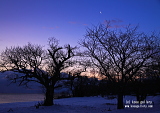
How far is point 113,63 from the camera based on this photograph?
15742 millimetres

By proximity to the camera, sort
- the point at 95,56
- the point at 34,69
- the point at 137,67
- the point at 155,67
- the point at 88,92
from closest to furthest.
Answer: the point at 155,67 → the point at 137,67 → the point at 95,56 → the point at 34,69 → the point at 88,92

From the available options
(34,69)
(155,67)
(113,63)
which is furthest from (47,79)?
(155,67)

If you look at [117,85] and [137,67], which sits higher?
[137,67]

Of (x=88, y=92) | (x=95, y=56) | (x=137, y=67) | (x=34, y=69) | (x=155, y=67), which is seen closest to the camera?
(x=155, y=67)

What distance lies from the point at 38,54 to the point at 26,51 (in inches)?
53.3

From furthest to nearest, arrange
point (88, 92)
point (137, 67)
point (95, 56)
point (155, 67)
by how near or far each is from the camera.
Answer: point (88, 92) → point (95, 56) → point (137, 67) → point (155, 67)

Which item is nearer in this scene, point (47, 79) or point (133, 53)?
point (133, 53)

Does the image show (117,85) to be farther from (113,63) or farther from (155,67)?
(155,67)

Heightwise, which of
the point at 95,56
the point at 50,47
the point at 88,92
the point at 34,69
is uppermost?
the point at 50,47

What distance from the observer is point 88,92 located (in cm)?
4991

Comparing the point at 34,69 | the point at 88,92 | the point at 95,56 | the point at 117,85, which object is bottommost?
the point at 88,92

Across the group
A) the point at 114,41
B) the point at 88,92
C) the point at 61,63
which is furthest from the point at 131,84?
the point at 88,92

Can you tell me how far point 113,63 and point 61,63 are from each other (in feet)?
20.6

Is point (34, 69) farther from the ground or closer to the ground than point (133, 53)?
closer to the ground
